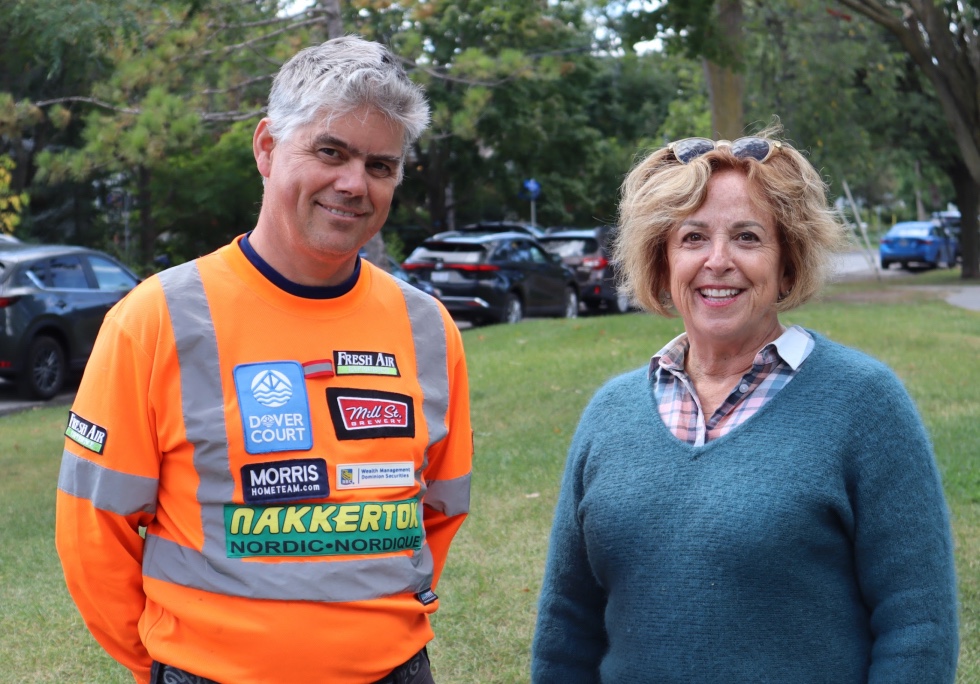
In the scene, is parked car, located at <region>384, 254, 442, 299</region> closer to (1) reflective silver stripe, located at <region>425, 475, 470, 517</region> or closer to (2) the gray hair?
(1) reflective silver stripe, located at <region>425, 475, 470, 517</region>

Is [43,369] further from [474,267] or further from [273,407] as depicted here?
[273,407]

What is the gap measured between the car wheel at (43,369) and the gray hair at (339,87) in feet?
37.2

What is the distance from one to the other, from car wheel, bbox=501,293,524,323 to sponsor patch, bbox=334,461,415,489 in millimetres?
17759

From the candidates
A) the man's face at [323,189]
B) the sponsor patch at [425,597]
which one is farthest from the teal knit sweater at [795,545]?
the man's face at [323,189]

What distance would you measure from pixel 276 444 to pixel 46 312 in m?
11.5

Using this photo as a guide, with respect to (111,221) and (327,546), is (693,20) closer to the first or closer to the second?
(327,546)

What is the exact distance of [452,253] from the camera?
20.4 meters

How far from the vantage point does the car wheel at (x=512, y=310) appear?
20.4 metres

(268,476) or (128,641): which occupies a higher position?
(268,476)

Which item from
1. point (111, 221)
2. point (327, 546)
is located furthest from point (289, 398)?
point (111, 221)

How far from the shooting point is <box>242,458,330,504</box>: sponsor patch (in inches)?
94.6

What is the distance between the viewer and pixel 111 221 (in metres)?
25.2

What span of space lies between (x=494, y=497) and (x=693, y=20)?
7.81 metres

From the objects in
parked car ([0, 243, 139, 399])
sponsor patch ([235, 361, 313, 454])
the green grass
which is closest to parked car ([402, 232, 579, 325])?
the green grass
